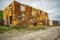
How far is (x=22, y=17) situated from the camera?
13680 millimetres

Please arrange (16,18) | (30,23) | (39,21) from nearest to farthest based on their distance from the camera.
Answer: (16,18), (30,23), (39,21)

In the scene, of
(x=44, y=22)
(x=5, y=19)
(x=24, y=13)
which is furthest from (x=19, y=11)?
(x=44, y=22)

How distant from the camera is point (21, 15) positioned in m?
13.7

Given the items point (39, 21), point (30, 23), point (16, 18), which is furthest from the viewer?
point (39, 21)

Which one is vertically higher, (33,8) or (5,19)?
(33,8)

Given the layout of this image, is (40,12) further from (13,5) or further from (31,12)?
(13,5)

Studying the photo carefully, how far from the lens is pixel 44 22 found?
16.4 m

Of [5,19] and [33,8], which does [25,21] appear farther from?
[5,19]

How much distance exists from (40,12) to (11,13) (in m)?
4.59

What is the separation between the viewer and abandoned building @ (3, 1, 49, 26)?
1336cm

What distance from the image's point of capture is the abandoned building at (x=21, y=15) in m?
13.4

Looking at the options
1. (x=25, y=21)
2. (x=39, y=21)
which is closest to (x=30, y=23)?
(x=25, y=21)

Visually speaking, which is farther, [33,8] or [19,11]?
[33,8]

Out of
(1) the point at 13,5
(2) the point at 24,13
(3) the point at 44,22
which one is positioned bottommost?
(3) the point at 44,22
